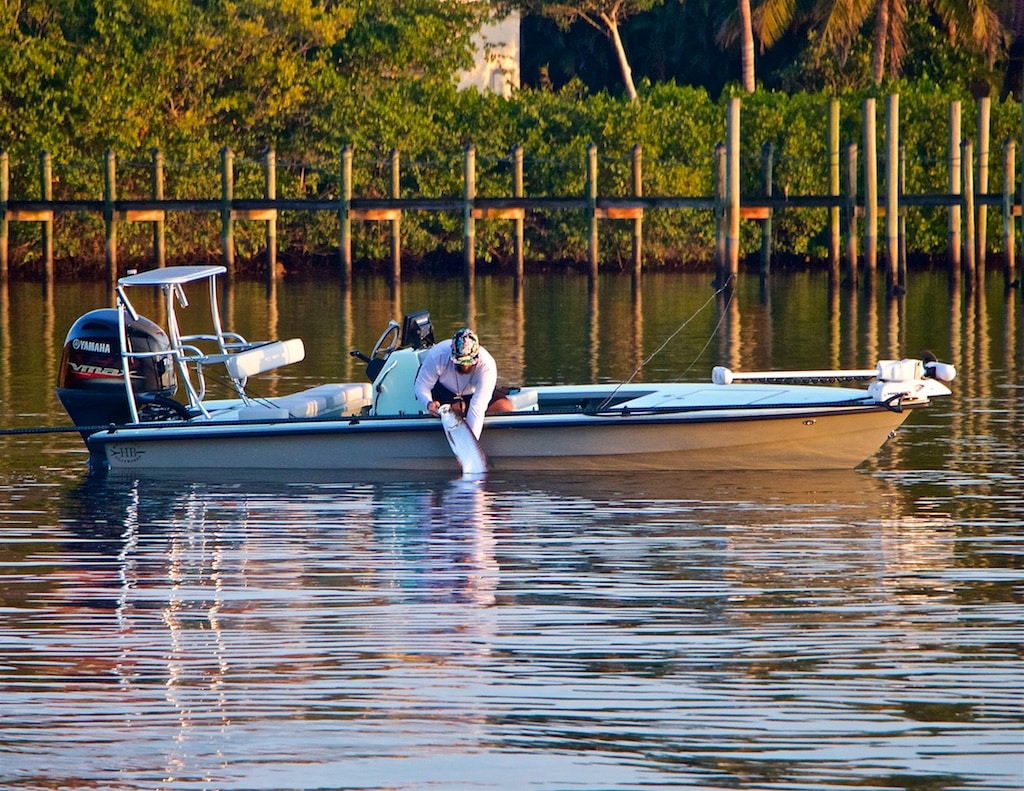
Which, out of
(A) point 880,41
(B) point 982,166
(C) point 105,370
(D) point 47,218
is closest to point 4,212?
(D) point 47,218

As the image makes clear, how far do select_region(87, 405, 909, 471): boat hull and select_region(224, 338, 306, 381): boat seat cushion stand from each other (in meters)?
0.42

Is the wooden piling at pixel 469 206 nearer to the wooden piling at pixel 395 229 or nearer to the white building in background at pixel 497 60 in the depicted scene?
the wooden piling at pixel 395 229

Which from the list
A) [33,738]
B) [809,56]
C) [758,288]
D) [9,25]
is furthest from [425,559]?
[809,56]

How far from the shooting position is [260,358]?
13.4 m

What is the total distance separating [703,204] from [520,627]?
24658 mm

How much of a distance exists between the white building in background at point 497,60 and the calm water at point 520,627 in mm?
30635

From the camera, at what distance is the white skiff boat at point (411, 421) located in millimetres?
13367

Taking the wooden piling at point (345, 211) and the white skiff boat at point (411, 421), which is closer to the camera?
the white skiff boat at point (411, 421)

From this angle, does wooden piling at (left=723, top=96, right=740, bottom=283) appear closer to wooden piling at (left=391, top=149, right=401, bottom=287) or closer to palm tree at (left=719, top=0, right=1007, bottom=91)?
wooden piling at (left=391, top=149, right=401, bottom=287)

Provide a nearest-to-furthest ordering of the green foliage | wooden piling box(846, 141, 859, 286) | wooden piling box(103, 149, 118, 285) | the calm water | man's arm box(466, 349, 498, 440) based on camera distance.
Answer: the calm water → man's arm box(466, 349, 498, 440) → wooden piling box(846, 141, 859, 286) → wooden piling box(103, 149, 118, 285) → the green foliage

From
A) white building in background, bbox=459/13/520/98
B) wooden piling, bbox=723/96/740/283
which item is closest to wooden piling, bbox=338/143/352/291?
wooden piling, bbox=723/96/740/283

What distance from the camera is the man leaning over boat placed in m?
13.1

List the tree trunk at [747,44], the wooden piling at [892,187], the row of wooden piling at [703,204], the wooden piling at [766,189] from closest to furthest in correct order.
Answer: the wooden piling at [892,187]
the row of wooden piling at [703,204]
the wooden piling at [766,189]
the tree trunk at [747,44]

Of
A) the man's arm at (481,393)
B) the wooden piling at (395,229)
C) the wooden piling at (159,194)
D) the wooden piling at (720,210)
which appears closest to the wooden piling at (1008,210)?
the wooden piling at (720,210)
